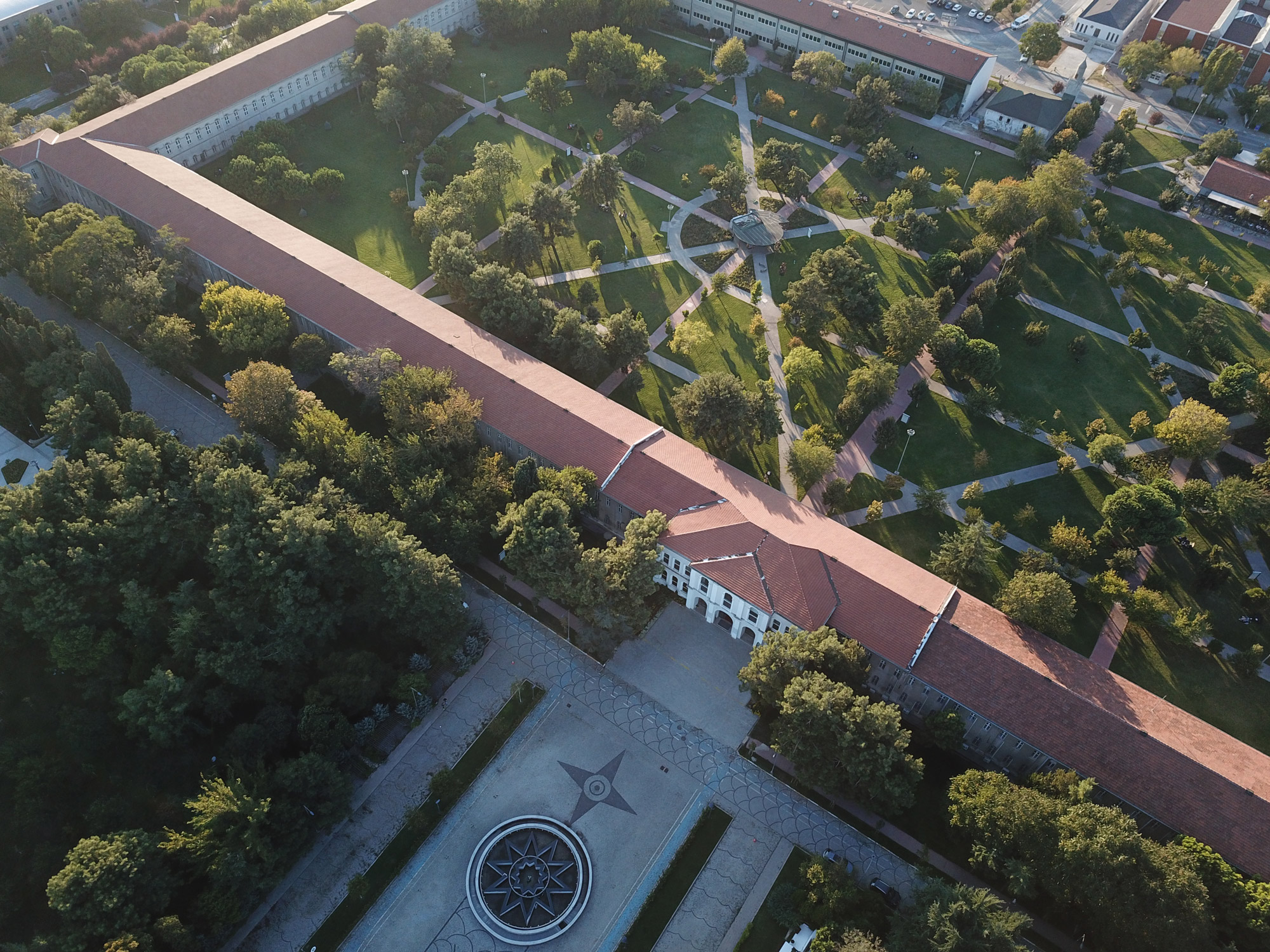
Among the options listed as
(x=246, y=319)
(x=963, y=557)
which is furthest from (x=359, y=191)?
(x=963, y=557)

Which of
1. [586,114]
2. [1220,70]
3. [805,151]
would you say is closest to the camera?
[805,151]

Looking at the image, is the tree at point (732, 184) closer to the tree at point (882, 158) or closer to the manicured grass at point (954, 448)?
the tree at point (882, 158)

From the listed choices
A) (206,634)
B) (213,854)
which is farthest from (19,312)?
(213,854)

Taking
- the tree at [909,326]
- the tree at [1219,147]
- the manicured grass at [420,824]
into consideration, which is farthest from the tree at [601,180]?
the tree at [1219,147]

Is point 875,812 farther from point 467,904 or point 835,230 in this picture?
point 835,230

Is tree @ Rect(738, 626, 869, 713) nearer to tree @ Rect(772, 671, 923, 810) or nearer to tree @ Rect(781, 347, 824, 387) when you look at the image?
tree @ Rect(772, 671, 923, 810)

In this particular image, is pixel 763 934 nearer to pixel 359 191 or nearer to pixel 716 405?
pixel 716 405
